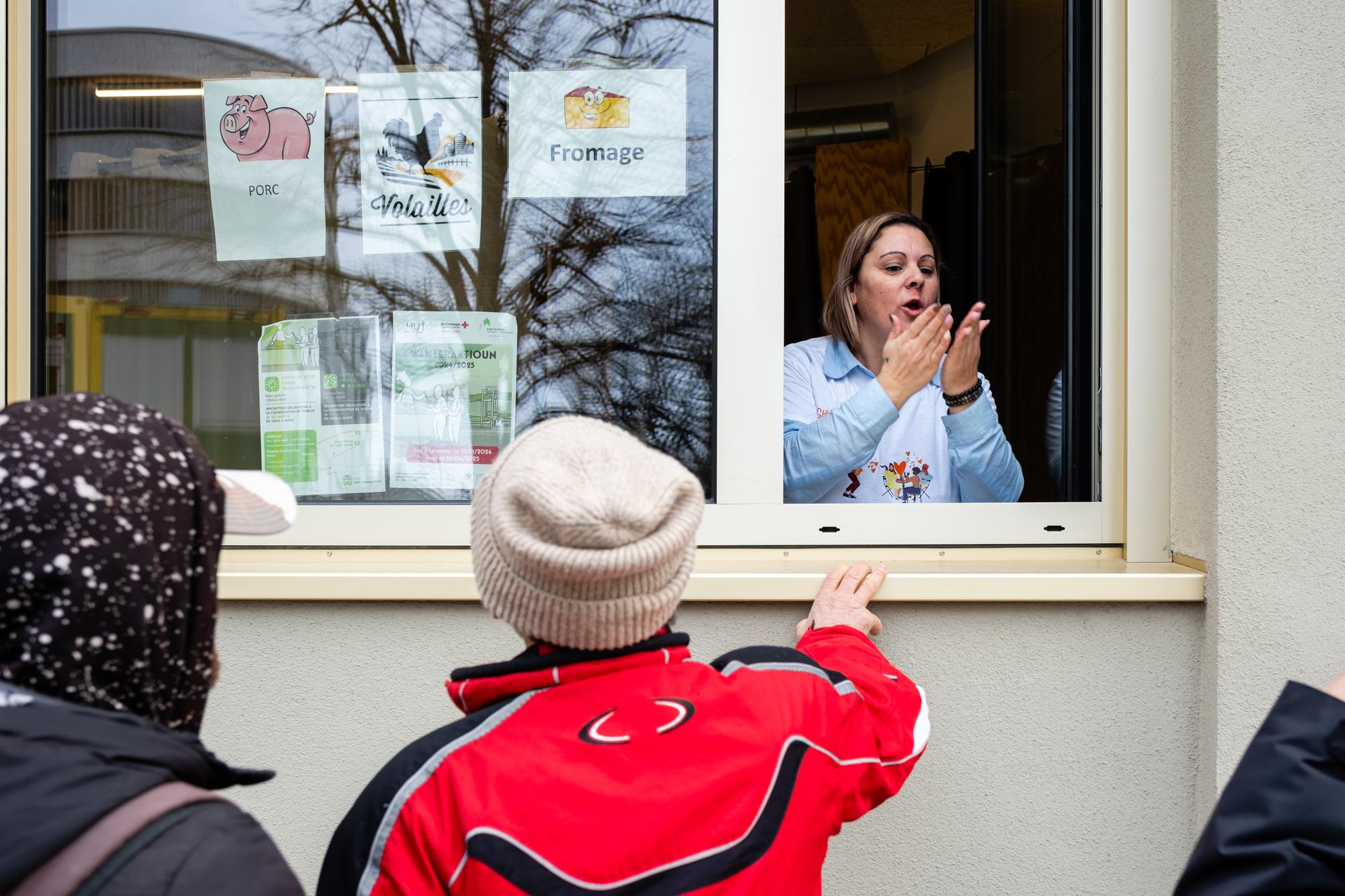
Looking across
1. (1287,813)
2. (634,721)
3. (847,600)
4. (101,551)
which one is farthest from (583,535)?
→ (847,600)

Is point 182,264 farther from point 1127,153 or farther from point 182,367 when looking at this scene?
point 1127,153

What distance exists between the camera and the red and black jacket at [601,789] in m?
1.13

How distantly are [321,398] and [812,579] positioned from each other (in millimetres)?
1287

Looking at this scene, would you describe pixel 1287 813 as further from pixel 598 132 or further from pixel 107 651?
pixel 598 132

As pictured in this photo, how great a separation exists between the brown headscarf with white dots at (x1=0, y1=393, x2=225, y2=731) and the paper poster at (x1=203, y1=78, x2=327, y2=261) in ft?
5.29

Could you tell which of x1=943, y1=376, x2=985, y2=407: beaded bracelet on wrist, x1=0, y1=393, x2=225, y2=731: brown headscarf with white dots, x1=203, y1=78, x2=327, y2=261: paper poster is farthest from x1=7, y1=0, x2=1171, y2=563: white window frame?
x1=0, y1=393, x2=225, y2=731: brown headscarf with white dots

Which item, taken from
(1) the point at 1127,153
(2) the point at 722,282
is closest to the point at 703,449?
(2) the point at 722,282

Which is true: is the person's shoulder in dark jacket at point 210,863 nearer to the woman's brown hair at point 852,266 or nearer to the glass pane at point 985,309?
the glass pane at point 985,309

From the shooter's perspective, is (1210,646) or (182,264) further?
(182,264)

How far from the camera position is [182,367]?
2.56 m

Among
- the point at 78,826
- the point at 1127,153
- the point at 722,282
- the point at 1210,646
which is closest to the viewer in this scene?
the point at 78,826

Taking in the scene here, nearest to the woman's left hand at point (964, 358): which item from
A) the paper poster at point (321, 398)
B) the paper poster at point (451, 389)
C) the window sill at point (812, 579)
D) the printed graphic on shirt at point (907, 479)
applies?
the printed graphic on shirt at point (907, 479)

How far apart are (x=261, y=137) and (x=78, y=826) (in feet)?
6.82

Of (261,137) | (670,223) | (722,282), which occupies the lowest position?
(722,282)
